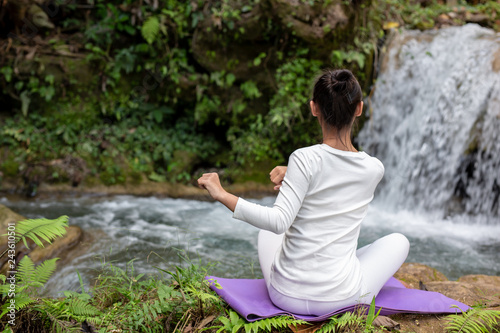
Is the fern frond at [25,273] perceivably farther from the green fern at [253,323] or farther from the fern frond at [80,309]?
the green fern at [253,323]

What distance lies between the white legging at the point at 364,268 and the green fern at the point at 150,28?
17.7ft

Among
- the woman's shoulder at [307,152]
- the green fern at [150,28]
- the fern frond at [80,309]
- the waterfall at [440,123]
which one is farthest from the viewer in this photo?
the green fern at [150,28]

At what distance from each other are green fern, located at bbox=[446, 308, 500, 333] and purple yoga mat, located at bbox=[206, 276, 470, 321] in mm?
98

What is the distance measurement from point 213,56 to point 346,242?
5745 millimetres

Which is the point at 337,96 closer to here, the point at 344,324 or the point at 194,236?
the point at 344,324

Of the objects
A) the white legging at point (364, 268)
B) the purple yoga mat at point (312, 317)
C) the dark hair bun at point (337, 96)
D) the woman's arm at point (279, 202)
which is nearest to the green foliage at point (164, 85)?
the white legging at point (364, 268)

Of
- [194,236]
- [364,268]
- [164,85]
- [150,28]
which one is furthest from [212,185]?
[164,85]

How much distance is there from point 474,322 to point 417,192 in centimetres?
477

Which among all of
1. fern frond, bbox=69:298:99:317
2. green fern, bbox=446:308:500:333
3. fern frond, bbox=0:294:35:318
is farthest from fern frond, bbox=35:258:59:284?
green fern, bbox=446:308:500:333

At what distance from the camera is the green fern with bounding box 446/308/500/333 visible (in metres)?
2.28

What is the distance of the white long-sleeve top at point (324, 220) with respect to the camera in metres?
2.13

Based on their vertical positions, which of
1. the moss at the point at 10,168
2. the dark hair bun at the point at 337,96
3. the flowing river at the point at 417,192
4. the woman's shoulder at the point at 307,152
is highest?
the dark hair bun at the point at 337,96

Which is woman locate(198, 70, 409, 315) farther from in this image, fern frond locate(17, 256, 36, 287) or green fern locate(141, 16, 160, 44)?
green fern locate(141, 16, 160, 44)

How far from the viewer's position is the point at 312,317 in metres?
2.29
